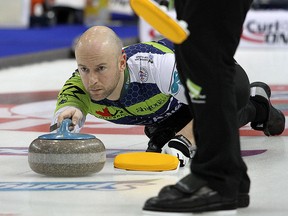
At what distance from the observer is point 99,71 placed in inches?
157

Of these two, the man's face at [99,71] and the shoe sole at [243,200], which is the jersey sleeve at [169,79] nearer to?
the man's face at [99,71]

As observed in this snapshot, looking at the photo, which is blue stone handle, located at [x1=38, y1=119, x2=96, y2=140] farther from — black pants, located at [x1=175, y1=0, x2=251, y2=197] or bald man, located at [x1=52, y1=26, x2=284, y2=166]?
black pants, located at [x1=175, y1=0, x2=251, y2=197]

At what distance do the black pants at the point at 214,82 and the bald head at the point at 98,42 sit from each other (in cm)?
99

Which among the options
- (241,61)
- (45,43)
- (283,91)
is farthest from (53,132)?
(45,43)

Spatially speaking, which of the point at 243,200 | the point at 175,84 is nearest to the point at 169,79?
the point at 175,84

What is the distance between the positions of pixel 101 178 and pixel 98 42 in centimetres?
59

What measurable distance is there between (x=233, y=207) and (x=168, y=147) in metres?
1.07

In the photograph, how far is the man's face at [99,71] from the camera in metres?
3.93

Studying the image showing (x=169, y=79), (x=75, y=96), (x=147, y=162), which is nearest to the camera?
(x=147, y=162)

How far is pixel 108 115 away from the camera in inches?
172

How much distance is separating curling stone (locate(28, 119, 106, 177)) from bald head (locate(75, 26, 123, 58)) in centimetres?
40

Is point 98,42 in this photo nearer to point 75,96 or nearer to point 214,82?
point 75,96

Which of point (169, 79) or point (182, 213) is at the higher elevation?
point (169, 79)

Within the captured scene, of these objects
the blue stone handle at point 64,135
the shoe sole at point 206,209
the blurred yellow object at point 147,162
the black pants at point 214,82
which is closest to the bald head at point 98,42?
the blue stone handle at point 64,135
